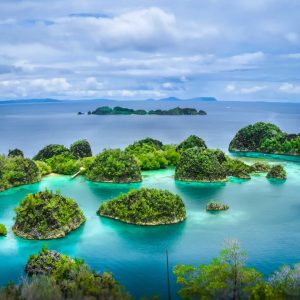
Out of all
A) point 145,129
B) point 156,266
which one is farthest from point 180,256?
point 145,129

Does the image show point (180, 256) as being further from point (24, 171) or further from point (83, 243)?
point (24, 171)

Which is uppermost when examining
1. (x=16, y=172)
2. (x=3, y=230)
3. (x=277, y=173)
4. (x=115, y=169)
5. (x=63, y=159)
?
(x=115, y=169)

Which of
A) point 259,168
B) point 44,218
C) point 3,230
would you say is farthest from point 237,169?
point 3,230

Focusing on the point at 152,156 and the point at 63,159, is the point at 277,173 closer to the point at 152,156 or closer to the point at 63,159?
the point at 152,156

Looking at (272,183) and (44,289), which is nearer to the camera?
(44,289)

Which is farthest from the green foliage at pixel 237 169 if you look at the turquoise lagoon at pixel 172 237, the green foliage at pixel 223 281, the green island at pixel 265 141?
the green foliage at pixel 223 281

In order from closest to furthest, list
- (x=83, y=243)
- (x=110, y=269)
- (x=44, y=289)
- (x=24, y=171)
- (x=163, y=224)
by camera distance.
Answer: (x=44, y=289) → (x=110, y=269) → (x=83, y=243) → (x=163, y=224) → (x=24, y=171)
